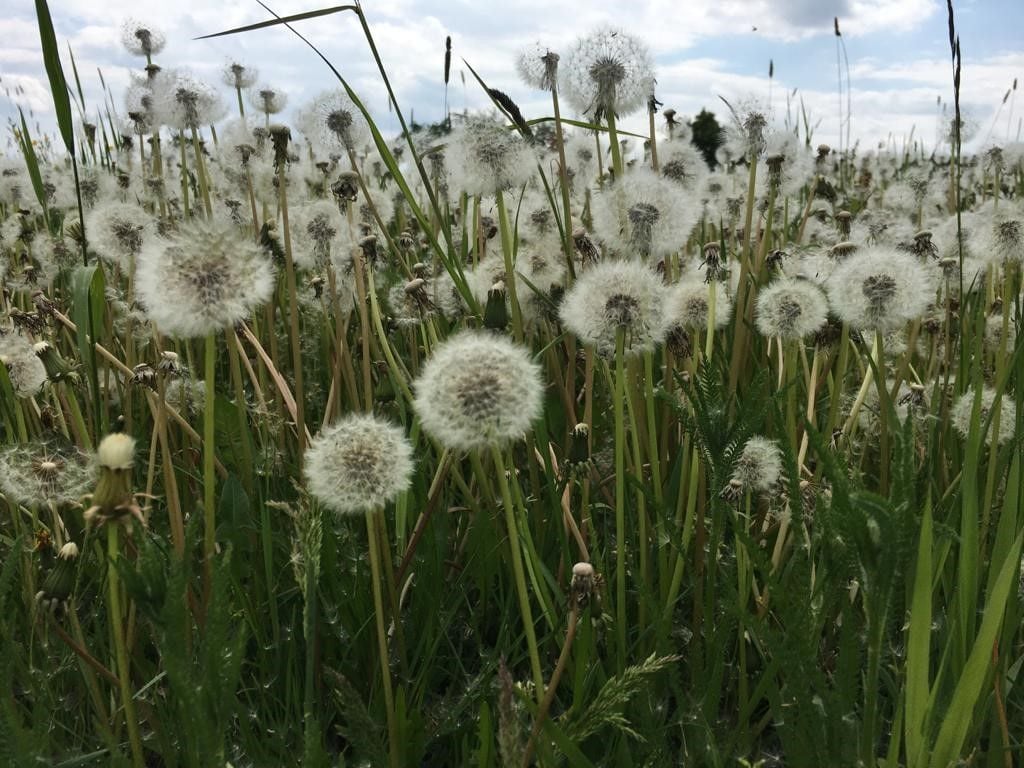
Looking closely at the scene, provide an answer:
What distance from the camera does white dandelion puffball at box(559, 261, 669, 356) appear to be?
76.9 inches

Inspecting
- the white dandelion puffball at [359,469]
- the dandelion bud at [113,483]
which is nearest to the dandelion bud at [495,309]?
the white dandelion puffball at [359,469]

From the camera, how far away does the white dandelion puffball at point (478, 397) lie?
1.53 m

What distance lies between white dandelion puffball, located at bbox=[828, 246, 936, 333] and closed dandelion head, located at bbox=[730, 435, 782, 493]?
49cm

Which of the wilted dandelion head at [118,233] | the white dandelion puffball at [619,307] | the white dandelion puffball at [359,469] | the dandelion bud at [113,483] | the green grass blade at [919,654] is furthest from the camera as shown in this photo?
the wilted dandelion head at [118,233]

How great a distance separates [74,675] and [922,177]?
6027mm

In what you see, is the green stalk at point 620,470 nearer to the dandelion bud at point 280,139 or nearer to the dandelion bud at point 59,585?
the dandelion bud at point 59,585

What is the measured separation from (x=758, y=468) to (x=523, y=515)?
80 cm

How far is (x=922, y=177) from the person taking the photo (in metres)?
6.04

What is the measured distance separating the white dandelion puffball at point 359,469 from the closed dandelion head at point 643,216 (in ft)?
3.37

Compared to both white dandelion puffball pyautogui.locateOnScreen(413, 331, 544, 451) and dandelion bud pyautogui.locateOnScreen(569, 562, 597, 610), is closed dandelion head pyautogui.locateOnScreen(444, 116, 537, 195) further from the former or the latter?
dandelion bud pyautogui.locateOnScreen(569, 562, 597, 610)

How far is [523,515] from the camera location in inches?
71.1

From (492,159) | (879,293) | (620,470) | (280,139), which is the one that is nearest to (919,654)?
(620,470)

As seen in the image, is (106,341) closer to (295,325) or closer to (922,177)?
(295,325)

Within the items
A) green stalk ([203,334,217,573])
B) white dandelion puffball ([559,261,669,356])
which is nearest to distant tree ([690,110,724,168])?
white dandelion puffball ([559,261,669,356])
